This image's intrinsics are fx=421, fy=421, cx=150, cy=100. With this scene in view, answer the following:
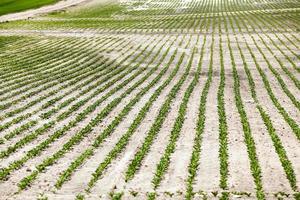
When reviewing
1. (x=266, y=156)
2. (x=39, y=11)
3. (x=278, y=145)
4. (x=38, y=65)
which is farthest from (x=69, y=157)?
(x=39, y=11)

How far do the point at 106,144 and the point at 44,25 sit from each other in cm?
4537

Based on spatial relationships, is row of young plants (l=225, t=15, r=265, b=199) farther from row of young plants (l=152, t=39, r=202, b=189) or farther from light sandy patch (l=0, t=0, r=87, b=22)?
light sandy patch (l=0, t=0, r=87, b=22)

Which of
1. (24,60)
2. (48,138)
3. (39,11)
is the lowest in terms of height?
(48,138)

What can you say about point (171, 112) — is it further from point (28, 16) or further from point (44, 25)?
point (28, 16)

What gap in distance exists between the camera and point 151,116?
22.8m

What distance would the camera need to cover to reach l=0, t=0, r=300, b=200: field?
1555cm

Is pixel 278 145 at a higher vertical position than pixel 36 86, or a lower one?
lower

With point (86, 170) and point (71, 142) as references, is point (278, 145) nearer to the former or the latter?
point (86, 170)

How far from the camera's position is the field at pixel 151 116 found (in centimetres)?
1555

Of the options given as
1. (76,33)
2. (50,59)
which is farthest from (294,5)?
(50,59)

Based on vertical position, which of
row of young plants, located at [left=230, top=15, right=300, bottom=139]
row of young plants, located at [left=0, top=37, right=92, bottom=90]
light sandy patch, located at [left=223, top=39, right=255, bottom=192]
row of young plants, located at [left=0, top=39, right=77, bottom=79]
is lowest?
row of young plants, located at [left=230, top=15, right=300, bottom=139]

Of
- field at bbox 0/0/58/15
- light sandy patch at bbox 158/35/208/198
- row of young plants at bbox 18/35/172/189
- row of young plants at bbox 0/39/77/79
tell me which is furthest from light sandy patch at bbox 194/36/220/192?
field at bbox 0/0/58/15

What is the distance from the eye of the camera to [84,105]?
2466 centimetres

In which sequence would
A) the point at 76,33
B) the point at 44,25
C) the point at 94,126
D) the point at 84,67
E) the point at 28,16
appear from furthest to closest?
the point at 28,16, the point at 44,25, the point at 76,33, the point at 84,67, the point at 94,126
